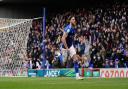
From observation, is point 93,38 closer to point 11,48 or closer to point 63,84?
point 11,48

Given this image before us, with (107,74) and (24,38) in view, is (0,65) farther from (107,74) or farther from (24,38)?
(107,74)

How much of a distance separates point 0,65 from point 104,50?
21.0ft

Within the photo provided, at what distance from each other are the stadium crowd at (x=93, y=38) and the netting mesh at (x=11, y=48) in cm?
244

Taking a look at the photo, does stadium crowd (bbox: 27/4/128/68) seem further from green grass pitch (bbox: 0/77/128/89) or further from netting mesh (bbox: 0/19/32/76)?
green grass pitch (bbox: 0/77/128/89)

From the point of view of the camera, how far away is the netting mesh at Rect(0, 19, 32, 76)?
91.0ft

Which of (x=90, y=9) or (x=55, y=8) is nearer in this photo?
(x=90, y=9)

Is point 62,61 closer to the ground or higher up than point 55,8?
closer to the ground

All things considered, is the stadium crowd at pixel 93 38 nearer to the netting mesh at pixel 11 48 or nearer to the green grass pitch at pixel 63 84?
the netting mesh at pixel 11 48

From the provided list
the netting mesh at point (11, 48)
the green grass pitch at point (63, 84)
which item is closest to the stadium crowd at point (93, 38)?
the netting mesh at point (11, 48)

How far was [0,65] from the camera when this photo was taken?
2809 cm

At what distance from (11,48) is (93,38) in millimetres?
5846

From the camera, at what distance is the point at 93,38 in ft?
100

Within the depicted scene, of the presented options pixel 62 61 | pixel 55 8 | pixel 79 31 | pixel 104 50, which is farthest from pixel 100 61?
pixel 55 8

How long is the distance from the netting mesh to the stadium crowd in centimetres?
244
